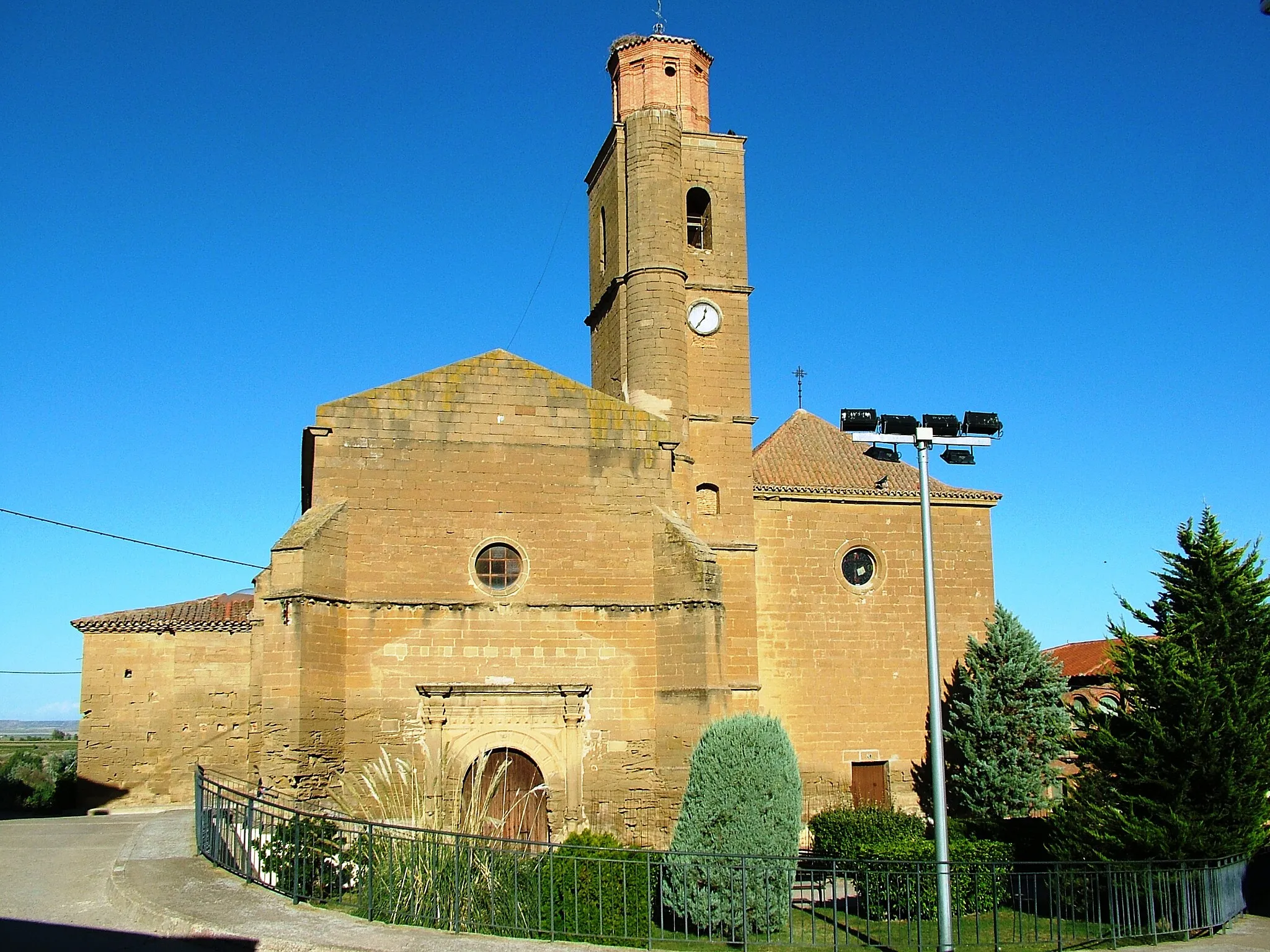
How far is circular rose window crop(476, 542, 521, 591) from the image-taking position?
17.5 m

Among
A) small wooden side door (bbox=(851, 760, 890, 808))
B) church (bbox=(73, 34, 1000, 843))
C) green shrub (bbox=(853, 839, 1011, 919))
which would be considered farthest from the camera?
small wooden side door (bbox=(851, 760, 890, 808))

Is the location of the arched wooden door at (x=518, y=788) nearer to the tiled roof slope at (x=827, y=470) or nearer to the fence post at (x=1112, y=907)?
the tiled roof slope at (x=827, y=470)

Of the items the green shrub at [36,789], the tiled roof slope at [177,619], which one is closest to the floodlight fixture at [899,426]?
the tiled roof slope at [177,619]

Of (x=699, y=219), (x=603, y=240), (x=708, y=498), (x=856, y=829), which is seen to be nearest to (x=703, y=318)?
(x=699, y=219)

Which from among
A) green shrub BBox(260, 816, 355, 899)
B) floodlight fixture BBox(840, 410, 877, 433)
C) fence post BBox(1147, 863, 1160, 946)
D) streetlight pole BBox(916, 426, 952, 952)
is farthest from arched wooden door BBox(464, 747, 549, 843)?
fence post BBox(1147, 863, 1160, 946)

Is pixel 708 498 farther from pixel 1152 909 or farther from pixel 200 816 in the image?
pixel 200 816

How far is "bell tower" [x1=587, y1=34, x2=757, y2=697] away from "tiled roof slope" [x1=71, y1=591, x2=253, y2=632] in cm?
891

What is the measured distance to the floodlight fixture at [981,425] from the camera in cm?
1184

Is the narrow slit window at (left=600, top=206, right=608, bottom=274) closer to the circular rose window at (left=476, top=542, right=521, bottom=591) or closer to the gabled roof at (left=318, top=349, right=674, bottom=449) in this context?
the gabled roof at (left=318, top=349, right=674, bottom=449)

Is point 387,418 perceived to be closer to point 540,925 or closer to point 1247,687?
point 540,925

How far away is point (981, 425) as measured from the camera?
39.0 feet

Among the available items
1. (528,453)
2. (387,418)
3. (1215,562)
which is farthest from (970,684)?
(387,418)

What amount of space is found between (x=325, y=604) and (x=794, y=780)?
7154 millimetres

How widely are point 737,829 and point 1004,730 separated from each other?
28.3 ft
